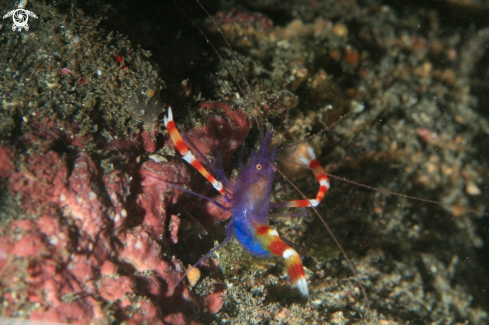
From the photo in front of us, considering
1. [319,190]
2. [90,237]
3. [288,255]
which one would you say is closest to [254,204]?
[288,255]

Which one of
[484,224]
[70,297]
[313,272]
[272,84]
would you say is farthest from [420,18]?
[70,297]

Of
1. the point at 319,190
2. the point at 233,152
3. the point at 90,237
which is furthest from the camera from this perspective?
the point at 319,190

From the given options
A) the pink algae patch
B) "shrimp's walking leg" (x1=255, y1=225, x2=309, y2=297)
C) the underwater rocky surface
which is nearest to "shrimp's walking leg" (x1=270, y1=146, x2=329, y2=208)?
the underwater rocky surface

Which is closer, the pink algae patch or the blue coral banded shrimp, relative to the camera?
the pink algae patch

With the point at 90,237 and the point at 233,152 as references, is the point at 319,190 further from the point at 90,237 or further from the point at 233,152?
the point at 90,237

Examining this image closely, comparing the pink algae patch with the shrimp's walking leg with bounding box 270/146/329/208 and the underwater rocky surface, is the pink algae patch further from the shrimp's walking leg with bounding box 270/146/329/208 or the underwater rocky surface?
the shrimp's walking leg with bounding box 270/146/329/208

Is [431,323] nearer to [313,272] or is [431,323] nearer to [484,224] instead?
[313,272]

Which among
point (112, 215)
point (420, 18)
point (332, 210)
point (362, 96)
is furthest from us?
point (420, 18)
